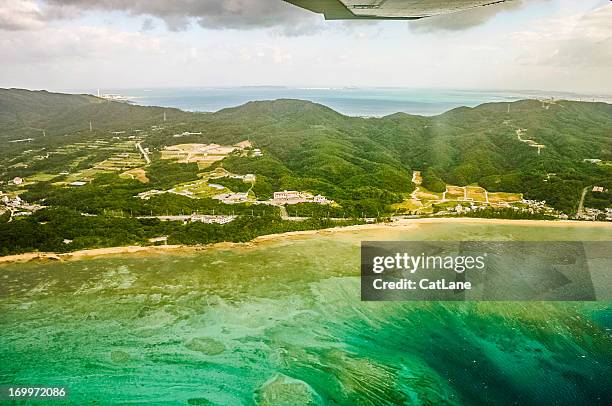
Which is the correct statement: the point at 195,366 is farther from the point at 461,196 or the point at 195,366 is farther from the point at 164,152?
the point at 164,152

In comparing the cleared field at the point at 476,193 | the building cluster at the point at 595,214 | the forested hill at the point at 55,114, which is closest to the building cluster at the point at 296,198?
the cleared field at the point at 476,193

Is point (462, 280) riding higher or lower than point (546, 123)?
lower

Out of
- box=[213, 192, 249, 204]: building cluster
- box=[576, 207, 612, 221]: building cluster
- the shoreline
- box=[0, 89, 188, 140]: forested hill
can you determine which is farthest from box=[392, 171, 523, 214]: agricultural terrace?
box=[0, 89, 188, 140]: forested hill

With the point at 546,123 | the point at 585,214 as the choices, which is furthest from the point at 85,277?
the point at 546,123

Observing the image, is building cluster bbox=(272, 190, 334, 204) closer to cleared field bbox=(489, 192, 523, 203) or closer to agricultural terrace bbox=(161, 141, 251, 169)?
agricultural terrace bbox=(161, 141, 251, 169)

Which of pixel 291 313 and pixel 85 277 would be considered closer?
pixel 291 313

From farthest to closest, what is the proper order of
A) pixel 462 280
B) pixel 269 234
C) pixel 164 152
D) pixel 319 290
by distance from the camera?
pixel 164 152, pixel 269 234, pixel 462 280, pixel 319 290
